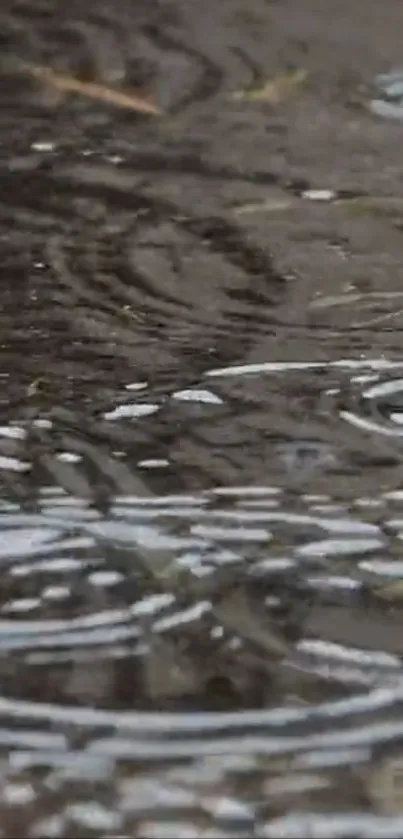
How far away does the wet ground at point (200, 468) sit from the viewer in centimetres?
37

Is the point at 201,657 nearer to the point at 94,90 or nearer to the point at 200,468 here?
the point at 200,468

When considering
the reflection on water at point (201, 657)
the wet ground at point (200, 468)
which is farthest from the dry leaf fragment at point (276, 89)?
the reflection on water at point (201, 657)

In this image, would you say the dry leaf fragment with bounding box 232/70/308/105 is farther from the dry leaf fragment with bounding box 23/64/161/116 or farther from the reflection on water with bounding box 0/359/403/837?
the reflection on water with bounding box 0/359/403/837

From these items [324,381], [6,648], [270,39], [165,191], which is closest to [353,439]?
[324,381]

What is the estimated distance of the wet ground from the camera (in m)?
0.37

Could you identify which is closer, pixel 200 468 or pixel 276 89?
pixel 200 468

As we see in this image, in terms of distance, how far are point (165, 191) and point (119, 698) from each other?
461 millimetres

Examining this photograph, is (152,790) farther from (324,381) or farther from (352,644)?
(324,381)

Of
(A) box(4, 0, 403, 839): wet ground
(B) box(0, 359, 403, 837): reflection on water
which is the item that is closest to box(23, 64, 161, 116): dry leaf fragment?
(A) box(4, 0, 403, 839): wet ground

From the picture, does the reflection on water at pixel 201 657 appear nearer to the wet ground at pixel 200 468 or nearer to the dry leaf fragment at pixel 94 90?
the wet ground at pixel 200 468

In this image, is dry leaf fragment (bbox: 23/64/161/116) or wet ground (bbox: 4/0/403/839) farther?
dry leaf fragment (bbox: 23/64/161/116)

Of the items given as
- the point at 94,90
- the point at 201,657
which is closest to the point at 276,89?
the point at 94,90

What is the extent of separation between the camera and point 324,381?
1.89ft

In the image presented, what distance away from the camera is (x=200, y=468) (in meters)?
0.51
